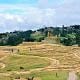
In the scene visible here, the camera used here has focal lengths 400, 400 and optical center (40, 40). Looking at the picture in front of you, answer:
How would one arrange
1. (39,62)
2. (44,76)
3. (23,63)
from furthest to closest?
(39,62), (23,63), (44,76)

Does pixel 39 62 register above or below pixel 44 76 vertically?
above

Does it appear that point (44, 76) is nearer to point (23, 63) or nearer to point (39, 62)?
point (23, 63)

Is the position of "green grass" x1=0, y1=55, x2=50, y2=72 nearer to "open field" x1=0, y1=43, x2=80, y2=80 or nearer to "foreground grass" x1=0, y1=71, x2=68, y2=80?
"open field" x1=0, y1=43, x2=80, y2=80

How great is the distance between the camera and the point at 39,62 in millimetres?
84562

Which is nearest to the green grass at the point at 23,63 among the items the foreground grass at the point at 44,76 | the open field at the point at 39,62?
the open field at the point at 39,62

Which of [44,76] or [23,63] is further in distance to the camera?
[23,63]

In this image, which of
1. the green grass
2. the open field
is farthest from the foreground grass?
the green grass

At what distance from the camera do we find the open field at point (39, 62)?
6656 centimetres

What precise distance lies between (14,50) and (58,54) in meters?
12.9

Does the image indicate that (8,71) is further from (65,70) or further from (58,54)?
(58,54)

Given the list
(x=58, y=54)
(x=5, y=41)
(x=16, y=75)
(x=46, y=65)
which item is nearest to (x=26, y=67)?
(x=46, y=65)

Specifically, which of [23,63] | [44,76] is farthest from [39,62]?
[44,76]

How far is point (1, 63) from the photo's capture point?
84875mm

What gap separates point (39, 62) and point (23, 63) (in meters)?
3.98
